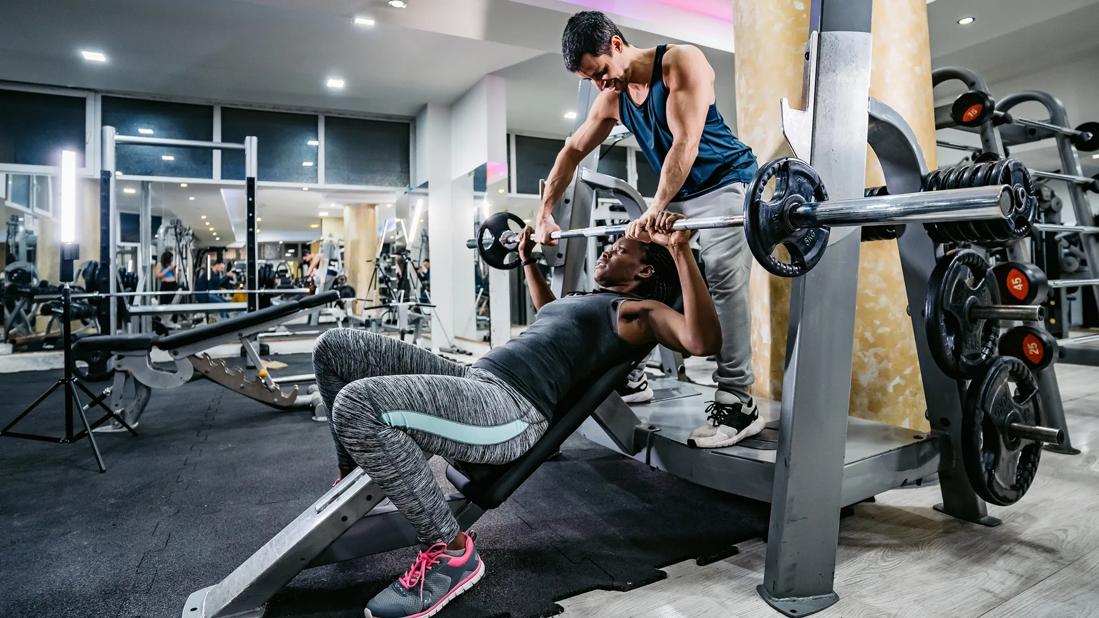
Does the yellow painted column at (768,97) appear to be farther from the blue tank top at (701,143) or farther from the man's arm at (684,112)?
the man's arm at (684,112)

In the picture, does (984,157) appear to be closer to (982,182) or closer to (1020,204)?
(982,182)

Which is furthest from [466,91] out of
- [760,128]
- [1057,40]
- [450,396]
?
[450,396]

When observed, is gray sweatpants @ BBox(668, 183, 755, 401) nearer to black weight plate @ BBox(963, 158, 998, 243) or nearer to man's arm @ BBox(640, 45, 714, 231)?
man's arm @ BBox(640, 45, 714, 231)

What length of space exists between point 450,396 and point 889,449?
107 centimetres

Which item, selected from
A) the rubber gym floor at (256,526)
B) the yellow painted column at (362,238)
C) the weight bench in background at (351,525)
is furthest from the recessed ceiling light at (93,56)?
the weight bench in background at (351,525)

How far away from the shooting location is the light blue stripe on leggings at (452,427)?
107cm

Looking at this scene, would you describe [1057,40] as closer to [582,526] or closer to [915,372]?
[915,372]

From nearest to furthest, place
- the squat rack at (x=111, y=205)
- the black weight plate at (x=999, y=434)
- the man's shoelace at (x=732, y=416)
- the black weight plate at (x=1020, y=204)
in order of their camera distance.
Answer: the black weight plate at (x=1020, y=204), the black weight plate at (x=999, y=434), the man's shoelace at (x=732, y=416), the squat rack at (x=111, y=205)

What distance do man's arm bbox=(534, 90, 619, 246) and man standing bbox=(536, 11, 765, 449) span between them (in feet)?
0.05

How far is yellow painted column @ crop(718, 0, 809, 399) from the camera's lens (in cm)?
214

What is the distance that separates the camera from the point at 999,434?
1340 mm

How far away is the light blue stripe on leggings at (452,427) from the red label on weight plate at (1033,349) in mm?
1381

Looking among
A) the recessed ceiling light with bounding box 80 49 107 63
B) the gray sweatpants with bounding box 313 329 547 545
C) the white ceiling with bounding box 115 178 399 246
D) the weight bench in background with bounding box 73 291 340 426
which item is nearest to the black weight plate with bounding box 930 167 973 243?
the gray sweatpants with bounding box 313 329 547 545

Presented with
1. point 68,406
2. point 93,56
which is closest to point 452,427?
point 68,406
